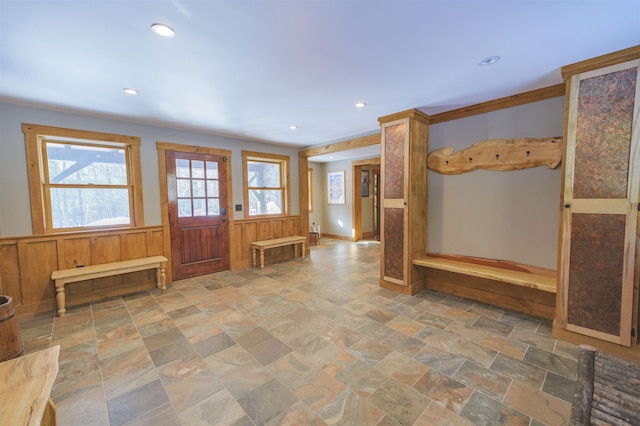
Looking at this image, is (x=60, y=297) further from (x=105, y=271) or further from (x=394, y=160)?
(x=394, y=160)

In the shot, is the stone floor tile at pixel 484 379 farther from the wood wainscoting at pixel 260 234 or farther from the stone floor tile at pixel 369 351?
the wood wainscoting at pixel 260 234

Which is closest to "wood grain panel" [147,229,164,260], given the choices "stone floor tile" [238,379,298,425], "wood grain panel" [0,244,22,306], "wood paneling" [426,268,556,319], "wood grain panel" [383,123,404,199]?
"wood grain panel" [0,244,22,306]

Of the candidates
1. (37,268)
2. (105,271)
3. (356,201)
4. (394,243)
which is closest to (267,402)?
(394,243)

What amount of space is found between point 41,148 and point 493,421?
16.9 feet

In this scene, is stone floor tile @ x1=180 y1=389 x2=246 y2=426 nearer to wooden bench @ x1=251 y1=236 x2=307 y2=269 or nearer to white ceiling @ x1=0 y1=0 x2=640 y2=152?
white ceiling @ x1=0 y1=0 x2=640 y2=152

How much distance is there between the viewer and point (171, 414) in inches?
A: 63.4

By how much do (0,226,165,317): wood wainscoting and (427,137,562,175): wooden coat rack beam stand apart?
4.24 metres

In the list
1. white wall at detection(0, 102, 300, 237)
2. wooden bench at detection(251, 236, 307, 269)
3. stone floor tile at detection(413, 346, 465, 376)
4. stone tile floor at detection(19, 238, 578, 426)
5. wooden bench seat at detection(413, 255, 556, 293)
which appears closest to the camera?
stone tile floor at detection(19, 238, 578, 426)

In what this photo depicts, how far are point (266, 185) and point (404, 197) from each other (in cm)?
317

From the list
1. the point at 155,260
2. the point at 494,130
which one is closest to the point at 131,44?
the point at 155,260

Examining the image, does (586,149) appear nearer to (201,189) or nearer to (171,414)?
(171,414)

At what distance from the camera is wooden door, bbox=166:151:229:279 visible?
4.17m

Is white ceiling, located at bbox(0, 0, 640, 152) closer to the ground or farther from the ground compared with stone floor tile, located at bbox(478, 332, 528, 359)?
farther from the ground

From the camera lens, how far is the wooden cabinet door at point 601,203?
2.01 metres
